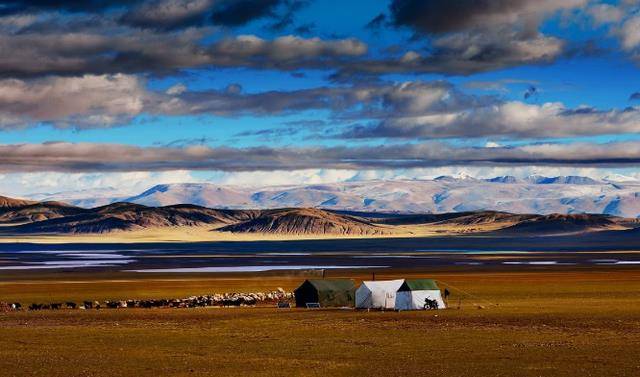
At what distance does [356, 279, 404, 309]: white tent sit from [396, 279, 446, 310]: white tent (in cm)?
69

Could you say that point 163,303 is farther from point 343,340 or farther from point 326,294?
point 343,340

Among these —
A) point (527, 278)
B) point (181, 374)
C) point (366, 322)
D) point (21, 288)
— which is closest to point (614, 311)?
point (366, 322)

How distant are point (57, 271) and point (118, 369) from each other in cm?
10014

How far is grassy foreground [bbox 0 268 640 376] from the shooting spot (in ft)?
117

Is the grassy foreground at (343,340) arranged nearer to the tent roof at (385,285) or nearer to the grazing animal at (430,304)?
the grazing animal at (430,304)

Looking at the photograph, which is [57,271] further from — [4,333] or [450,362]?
[450,362]

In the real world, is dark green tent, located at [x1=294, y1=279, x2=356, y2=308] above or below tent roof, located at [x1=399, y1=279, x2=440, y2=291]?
below

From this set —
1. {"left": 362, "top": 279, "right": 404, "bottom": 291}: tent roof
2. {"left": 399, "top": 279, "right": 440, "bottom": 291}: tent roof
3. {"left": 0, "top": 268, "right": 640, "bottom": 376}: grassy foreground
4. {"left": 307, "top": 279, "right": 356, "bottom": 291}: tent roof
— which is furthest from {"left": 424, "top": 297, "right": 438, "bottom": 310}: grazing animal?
{"left": 307, "top": 279, "right": 356, "bottom": 291}: tent roof

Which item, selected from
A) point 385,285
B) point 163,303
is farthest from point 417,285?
point 163,303

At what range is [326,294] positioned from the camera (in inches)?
2813

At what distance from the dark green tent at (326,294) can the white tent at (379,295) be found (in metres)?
2.84

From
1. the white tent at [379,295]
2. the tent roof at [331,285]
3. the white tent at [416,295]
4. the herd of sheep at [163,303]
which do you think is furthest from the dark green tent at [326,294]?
the white tent at [416,295]

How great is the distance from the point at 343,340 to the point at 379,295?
22686 millimetres

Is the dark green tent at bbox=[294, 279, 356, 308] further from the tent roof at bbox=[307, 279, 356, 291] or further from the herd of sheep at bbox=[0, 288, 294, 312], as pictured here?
the herd of sheep at bbox=[0, 288, 294, 312]
